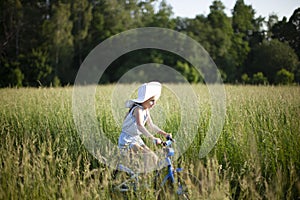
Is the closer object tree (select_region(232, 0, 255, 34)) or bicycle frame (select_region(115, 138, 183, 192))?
bicycle frame (select_region(115, 138, 183, 192))

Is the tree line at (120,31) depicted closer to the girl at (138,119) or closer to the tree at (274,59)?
the tree at (274,59)

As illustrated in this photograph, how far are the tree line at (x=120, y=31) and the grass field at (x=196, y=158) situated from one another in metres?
17.1

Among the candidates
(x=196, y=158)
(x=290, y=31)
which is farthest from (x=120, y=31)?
(x=196, y=158)

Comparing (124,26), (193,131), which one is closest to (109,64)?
(124,26)

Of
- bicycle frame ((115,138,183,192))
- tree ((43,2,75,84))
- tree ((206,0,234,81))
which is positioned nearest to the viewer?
bicycle frame ((115,138,183,192))

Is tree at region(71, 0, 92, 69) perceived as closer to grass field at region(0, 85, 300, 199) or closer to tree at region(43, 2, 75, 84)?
tree at region(43, 2, 75, 84)

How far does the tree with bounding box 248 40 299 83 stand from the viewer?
92.0ft

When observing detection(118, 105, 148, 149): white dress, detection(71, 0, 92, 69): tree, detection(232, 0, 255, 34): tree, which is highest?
detection(232, 0, 255, 34): tree

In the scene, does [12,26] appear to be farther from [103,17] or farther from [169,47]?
[169,47]

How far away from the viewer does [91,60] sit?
28.2 metres

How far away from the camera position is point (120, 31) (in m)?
31.0

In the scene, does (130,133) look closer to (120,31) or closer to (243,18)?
(120,31)

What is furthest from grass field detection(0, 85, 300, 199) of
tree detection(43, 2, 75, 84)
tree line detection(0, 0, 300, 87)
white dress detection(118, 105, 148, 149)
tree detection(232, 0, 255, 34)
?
tree detection(232, 0, 255, 34)

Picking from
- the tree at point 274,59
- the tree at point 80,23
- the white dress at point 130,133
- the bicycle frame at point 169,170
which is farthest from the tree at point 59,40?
the bicycle frame at point 169,170
